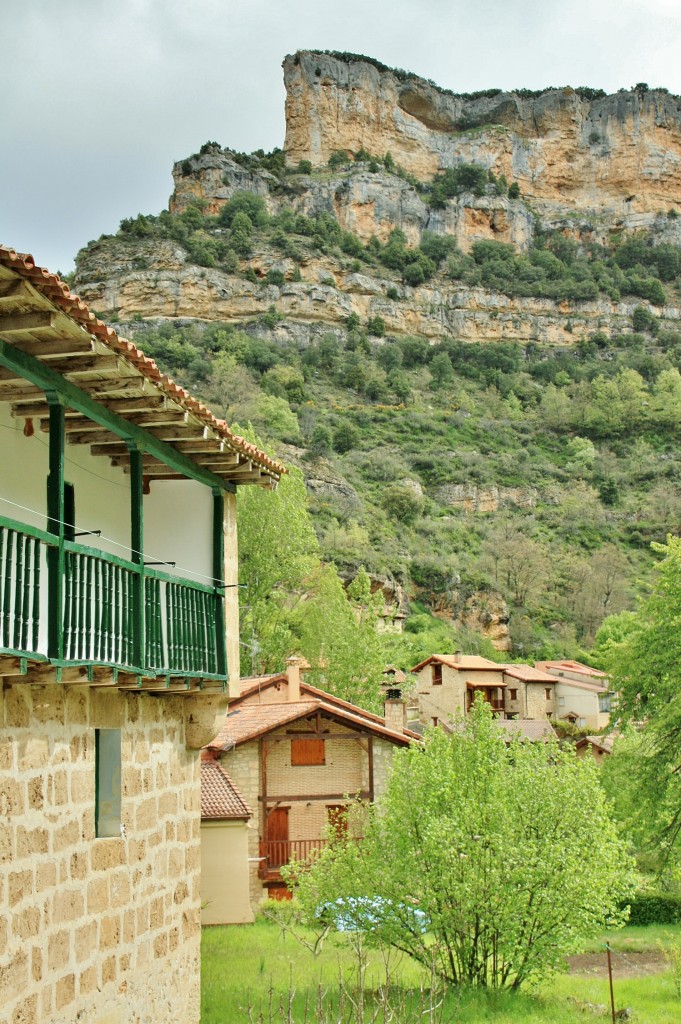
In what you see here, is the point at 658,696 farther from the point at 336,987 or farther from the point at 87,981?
the point at 87,981

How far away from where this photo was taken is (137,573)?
894 centimetres

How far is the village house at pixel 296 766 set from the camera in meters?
24.1

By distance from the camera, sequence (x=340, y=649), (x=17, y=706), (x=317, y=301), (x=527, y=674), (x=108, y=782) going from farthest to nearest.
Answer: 1. (x=317, y=301)
2. (x=527, y=674)
3. (x=340, y=649)
4. (x=108, y=782)
5. (x=17, y=706)

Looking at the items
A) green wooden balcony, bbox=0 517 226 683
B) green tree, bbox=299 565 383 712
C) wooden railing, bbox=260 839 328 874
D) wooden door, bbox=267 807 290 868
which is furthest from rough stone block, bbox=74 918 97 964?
green tree, bbox=299 565 383 712

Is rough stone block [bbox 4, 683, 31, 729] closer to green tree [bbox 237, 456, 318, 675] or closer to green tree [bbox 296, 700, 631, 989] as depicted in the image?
green tree [bbox 296, 700, 631, 989]

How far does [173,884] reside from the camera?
10.4 m

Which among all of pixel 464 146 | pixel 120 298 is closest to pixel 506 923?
pixel 120 298

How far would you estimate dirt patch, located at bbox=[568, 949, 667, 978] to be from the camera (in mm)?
20297

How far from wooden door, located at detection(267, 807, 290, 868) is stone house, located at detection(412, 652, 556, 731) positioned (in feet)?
74.8

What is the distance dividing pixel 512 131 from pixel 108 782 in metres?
141

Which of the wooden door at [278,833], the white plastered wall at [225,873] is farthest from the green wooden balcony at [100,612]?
the wooden door at [278,833]

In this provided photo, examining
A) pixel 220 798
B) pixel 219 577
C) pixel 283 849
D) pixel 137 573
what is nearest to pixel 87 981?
pixel 137 573

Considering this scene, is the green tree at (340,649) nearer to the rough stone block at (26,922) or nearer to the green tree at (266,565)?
the green tree at (266,565)

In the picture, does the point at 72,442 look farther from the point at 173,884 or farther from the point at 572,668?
the point at 572,668
